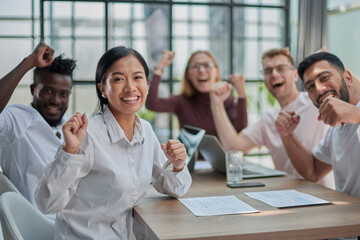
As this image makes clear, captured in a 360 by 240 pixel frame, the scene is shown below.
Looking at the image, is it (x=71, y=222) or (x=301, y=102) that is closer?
(x=71, y=222)

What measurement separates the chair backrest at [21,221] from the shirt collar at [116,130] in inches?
16.7

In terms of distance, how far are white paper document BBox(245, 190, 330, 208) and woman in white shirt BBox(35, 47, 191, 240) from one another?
12.9 inches

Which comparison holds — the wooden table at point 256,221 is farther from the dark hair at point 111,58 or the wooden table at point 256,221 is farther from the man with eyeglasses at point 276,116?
the man with eyeglasses at point 276,116

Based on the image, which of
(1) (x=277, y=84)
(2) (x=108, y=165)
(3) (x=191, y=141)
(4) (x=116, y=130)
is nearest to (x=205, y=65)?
(1) (x=277, y=84)

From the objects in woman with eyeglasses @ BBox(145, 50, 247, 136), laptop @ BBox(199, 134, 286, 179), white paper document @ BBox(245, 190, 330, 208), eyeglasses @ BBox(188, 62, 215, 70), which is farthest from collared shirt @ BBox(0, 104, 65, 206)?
eyeglasses @ BBox(188, 62, 215, 70)

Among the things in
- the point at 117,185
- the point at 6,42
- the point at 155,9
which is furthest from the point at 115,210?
the point at 155,9

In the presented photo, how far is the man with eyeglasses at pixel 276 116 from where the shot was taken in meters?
2.57

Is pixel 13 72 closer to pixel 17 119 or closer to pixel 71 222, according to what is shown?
pixel 17 119

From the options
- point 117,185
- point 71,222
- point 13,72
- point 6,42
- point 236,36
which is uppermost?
point 236,36

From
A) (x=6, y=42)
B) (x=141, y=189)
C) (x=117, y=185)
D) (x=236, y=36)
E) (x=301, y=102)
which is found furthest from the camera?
(x=236, y=36)

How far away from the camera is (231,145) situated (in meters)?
2.70

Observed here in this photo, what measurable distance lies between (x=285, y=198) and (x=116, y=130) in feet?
2.41

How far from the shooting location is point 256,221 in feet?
4.30

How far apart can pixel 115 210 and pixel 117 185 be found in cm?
11
